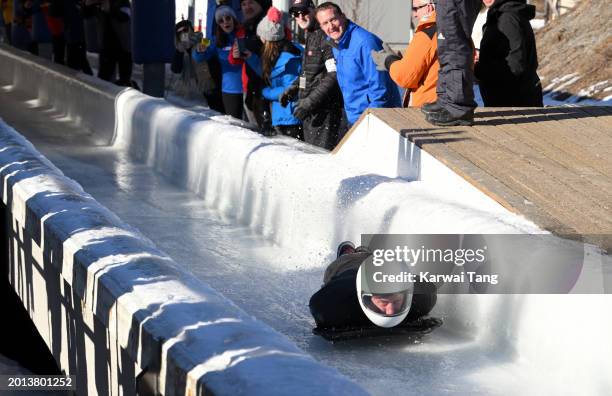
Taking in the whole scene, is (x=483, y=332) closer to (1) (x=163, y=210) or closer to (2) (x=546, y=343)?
(2) (x=546, y=343)

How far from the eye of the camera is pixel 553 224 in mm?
3793

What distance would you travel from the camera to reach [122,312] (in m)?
3.03

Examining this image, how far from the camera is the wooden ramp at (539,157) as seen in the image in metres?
3.94

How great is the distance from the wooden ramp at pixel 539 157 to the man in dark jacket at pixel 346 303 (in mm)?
473

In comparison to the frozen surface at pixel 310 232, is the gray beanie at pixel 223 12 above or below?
above

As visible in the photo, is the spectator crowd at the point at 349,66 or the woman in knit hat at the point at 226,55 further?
the woman in knit hat at the point at 226,55

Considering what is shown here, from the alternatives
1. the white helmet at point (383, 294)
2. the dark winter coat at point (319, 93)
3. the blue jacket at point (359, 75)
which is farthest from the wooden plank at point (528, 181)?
the dark winter coat at point (319, 93)

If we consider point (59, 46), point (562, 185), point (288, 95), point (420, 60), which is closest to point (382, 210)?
point (562, 185)

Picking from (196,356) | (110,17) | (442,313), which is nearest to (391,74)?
(442,313)

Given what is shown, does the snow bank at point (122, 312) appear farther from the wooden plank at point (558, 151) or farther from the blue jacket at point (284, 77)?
the blue jacket at point (284, 77)

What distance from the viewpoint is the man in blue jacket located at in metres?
5.88

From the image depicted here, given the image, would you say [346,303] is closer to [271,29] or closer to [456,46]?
[456,46]

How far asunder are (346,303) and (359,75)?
8.19 feet

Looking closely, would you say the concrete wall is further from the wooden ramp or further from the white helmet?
the wooden ramp
